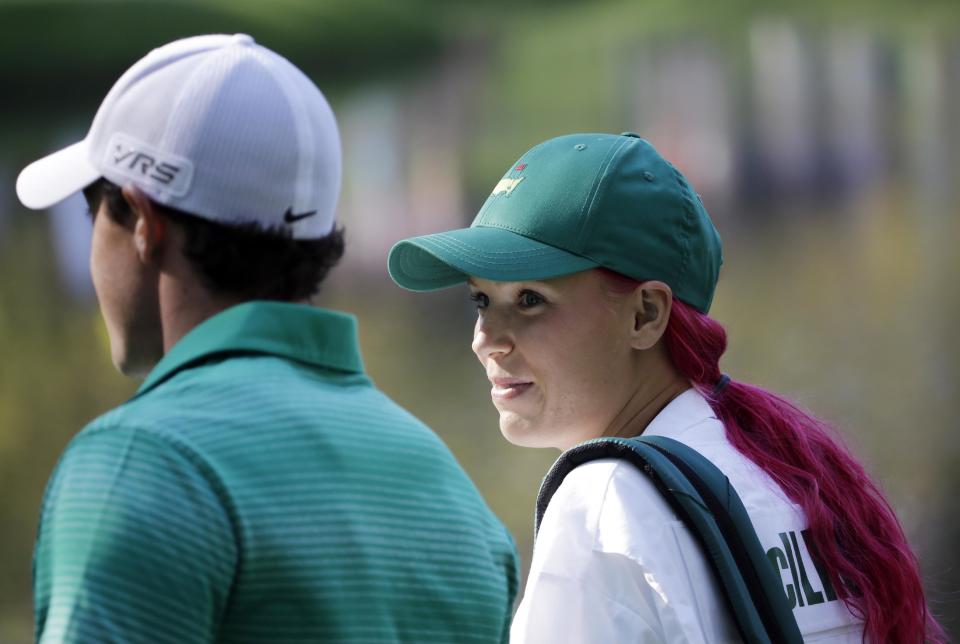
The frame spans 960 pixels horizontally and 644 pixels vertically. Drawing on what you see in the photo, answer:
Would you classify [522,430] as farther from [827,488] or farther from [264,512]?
[264,512]

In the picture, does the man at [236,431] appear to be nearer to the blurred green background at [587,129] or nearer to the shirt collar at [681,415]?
the shirt collar at [681,415]

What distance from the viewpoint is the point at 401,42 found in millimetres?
5641

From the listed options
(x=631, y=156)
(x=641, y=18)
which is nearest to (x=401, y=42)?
(x=641, y=18)

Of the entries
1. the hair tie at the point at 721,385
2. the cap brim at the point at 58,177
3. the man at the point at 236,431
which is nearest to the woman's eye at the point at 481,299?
the hair tie at the point at 721,385

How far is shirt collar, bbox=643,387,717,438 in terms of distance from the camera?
6.19 feet

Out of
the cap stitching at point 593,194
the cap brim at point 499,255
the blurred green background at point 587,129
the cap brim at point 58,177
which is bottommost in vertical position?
the blurred green background at point 587,129

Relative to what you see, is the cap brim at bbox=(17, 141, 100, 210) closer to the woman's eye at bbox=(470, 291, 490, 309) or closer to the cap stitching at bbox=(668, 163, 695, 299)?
the woman's eye at bbox=(470, 291, 490, 309)

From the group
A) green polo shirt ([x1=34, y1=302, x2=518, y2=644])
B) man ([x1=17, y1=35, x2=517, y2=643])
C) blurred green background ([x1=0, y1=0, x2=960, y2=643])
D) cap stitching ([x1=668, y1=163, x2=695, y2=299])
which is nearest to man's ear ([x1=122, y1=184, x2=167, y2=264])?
man ([x1=17, y1=35, x2=517, y2=643])

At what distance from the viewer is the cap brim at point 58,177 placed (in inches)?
56.1

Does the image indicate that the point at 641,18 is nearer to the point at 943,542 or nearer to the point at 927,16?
the point at 927,16

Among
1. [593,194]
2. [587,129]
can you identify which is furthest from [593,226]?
[587,129]

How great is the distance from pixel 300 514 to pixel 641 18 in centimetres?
449

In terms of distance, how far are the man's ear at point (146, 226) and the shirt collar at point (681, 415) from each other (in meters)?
0.80

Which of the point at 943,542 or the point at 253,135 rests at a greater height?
the point at 253,135
